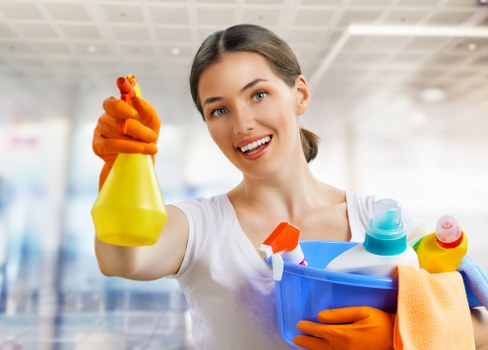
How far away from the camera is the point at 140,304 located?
322 cm

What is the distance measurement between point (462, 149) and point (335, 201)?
7.01m

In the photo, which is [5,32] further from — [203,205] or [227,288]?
[227,288]

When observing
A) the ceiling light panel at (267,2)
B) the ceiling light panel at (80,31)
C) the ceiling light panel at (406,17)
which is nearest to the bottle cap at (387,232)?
the ceiling light panel at (267,2)

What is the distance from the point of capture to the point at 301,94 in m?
0.90

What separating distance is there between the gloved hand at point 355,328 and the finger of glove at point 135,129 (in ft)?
0.96

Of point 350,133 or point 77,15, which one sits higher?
point 77,15

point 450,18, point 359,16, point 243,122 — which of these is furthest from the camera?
point 450,18

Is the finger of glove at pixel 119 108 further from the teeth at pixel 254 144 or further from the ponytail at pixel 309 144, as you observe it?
the ponytail at pixel 309 144

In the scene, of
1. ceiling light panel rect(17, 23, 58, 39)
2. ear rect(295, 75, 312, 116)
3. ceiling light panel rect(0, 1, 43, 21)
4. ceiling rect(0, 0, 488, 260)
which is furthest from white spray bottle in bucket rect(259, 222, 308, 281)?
ceiling light panel rect(17, 23, 58, 39)

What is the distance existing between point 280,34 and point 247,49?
3693 millimetres

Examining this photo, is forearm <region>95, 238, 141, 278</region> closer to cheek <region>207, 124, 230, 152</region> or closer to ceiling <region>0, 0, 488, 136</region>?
cheek <region>207, 124, 230, 152</region>

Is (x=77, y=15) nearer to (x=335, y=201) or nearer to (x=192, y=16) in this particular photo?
(x=192, y=16)

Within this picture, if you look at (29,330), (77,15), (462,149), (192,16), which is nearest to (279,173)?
(29,330)

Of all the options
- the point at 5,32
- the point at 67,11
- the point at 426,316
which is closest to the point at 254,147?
the point at 426,316
